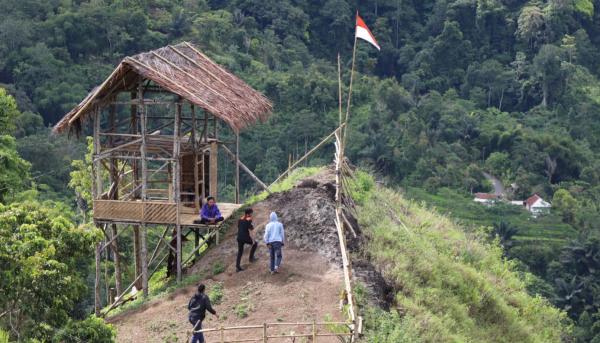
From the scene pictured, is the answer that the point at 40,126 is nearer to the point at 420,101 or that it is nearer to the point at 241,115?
the point at 420,101

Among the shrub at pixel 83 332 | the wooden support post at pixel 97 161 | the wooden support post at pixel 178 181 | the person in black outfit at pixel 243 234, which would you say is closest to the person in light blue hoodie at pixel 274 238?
the person in black outfit at pixel 243 234

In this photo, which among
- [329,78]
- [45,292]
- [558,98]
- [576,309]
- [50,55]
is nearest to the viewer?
[45,292]

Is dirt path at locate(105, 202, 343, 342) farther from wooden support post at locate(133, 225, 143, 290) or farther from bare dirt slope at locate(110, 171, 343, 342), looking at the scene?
wooden support post at locate(133, 225, 143, 290)

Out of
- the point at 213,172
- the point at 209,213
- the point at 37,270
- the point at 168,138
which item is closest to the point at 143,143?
the point at 168,138

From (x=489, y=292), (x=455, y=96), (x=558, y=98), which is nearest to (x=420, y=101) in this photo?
(x=455, y=96)

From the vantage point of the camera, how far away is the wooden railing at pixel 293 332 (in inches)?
580

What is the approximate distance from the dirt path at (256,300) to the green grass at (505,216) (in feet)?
106

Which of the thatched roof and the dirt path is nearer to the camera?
the dirt path

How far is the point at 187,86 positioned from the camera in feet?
64.3

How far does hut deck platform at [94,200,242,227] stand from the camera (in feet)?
63.4

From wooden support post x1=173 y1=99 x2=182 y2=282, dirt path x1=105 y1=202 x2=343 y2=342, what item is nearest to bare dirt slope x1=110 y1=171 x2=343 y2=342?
dirt path x1=105 y1=202 x2=343 y2=342

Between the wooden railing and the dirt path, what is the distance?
0.08 metres

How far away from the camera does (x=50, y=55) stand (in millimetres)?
51406

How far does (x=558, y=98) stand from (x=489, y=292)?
146ft
